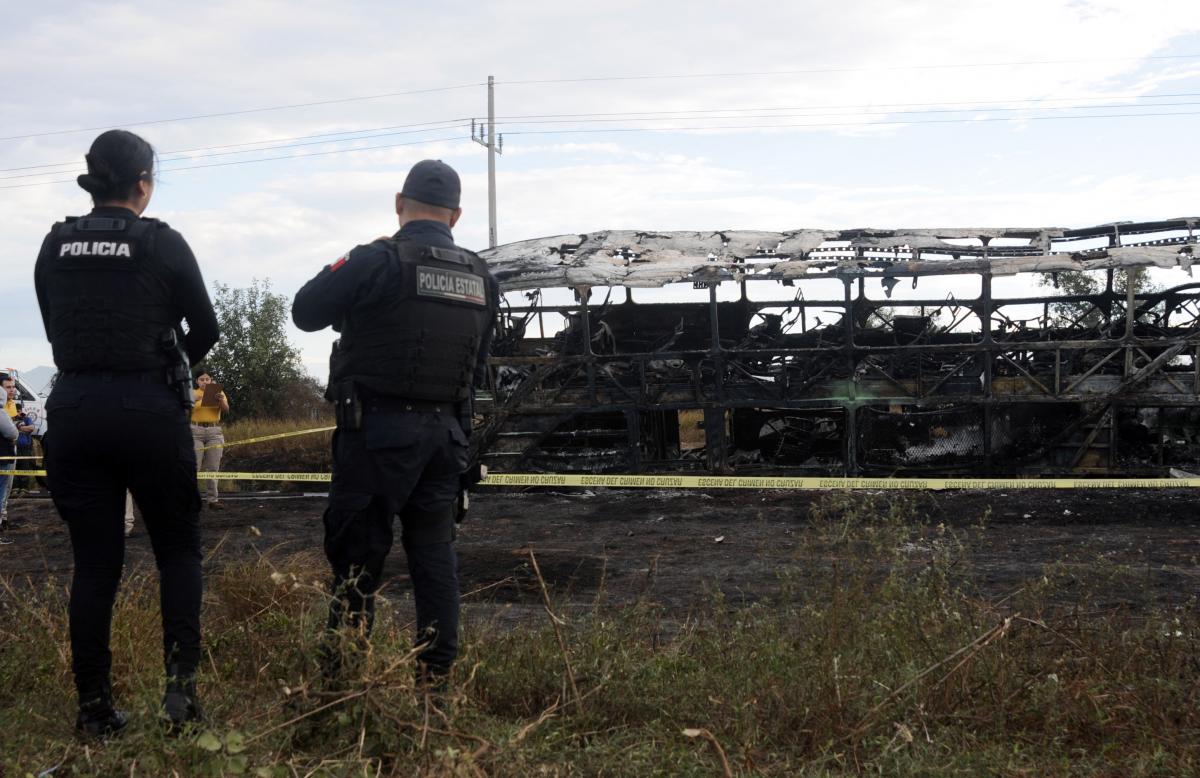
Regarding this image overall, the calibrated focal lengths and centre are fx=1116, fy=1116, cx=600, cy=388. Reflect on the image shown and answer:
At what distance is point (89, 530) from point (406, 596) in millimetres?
3601

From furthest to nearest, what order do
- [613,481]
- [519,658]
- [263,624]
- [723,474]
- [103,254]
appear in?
1. [723,474]
2. [613,481]
3. [263,624]
4. [519,658]
5. [103,254]

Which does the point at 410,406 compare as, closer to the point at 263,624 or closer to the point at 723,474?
the point at 263,624

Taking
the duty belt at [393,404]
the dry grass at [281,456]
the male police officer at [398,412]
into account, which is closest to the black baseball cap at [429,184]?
the male police officer at [398,412]

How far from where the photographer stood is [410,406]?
12.2 ft

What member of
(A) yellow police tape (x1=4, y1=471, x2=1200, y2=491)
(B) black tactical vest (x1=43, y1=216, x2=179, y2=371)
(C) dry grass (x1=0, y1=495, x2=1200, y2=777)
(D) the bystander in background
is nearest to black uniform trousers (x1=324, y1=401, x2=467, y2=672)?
(C) dry grass (x1=0, y1=495, x2=1200, y2=777)

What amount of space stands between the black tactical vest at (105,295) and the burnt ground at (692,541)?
81.6 inches

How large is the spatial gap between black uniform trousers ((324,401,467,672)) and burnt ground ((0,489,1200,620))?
1621mm

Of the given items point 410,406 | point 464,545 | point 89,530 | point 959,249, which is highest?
point 959,249

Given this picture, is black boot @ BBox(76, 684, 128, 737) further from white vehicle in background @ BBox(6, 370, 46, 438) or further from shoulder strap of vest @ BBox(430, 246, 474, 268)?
white vehicle in background @ BBox(6, 370, 46, 438)

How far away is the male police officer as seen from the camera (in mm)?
3641

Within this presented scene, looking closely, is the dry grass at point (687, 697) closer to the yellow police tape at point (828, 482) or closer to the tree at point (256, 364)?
the yellow police tape at point (828, 482)

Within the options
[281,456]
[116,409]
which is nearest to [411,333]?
[116,409]

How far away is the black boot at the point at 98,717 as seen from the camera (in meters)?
3.47

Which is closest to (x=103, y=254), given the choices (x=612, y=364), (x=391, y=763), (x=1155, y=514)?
(x=391, y=763)
